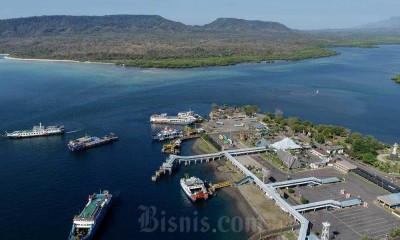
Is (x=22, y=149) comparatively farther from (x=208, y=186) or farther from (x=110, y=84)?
(x=110, y=84)

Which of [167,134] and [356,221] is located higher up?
[167,134]

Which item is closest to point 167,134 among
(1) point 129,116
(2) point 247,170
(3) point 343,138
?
(1) point 129,116

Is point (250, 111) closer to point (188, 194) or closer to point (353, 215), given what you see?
point (188, 194)

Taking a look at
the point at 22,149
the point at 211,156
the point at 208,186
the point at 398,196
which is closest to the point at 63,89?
the point at 22,149

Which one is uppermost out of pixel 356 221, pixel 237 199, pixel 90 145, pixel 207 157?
pixel 90 145

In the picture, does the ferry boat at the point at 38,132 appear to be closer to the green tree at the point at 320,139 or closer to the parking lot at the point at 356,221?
the green tree at the point at 320,139

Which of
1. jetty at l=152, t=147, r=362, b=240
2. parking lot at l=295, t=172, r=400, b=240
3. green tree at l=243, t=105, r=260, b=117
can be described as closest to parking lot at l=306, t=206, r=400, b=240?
parking lot at l=295, t=172, r=400, b=240

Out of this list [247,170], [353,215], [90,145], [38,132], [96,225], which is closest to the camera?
[96,225]
